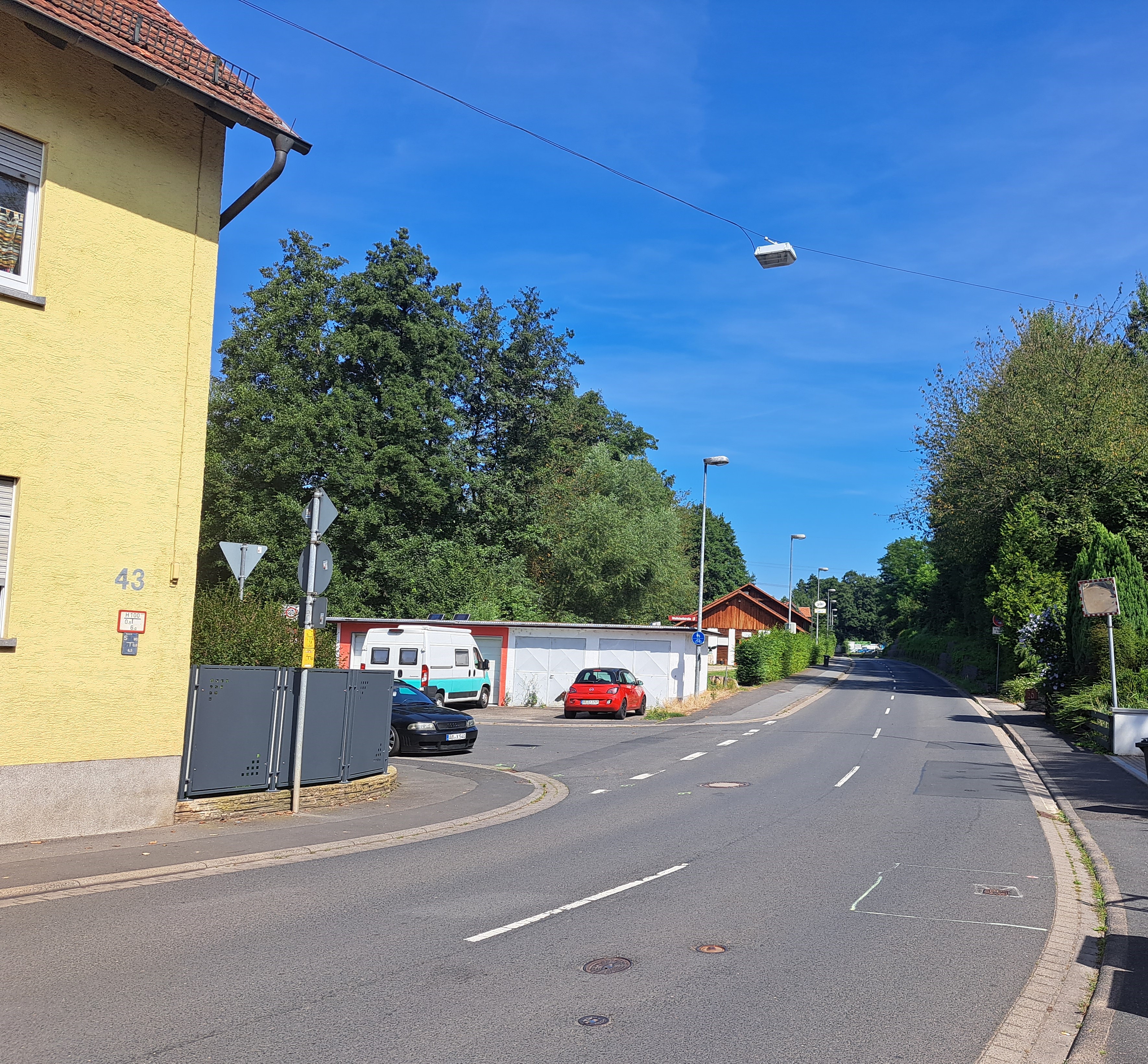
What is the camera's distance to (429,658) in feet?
94.7

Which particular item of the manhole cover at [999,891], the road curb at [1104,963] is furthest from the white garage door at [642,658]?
the manhole cover at [999,891]

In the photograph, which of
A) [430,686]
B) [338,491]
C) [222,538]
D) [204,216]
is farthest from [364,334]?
[204,216]

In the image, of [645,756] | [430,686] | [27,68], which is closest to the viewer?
[27,68]

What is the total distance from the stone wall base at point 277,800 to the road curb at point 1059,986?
27.6 ft

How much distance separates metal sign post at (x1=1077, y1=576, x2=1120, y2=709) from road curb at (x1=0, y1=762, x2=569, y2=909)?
14.6 m

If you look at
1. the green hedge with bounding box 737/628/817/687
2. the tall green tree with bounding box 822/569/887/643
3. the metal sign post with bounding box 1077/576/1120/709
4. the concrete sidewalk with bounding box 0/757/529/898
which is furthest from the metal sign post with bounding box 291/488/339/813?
the tall green tree with bounding box 822/569/887/643

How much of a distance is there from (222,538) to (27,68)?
109ft

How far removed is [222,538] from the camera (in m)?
41.1

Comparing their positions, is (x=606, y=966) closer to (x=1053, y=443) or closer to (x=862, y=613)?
(x=1053, y=443)

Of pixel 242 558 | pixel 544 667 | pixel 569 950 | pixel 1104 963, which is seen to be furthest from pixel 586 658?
pixel 1104 963

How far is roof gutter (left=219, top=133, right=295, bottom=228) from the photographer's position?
37.0 feet

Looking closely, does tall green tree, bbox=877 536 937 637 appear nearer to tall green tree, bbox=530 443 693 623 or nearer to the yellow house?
tall green tree, bbox=530 443 693 623

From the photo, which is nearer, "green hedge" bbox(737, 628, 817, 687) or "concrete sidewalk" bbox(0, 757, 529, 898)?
"concrete sidewalk" bbox(0, 757, 529, 898)

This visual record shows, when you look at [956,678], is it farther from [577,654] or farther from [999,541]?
[577,654]
